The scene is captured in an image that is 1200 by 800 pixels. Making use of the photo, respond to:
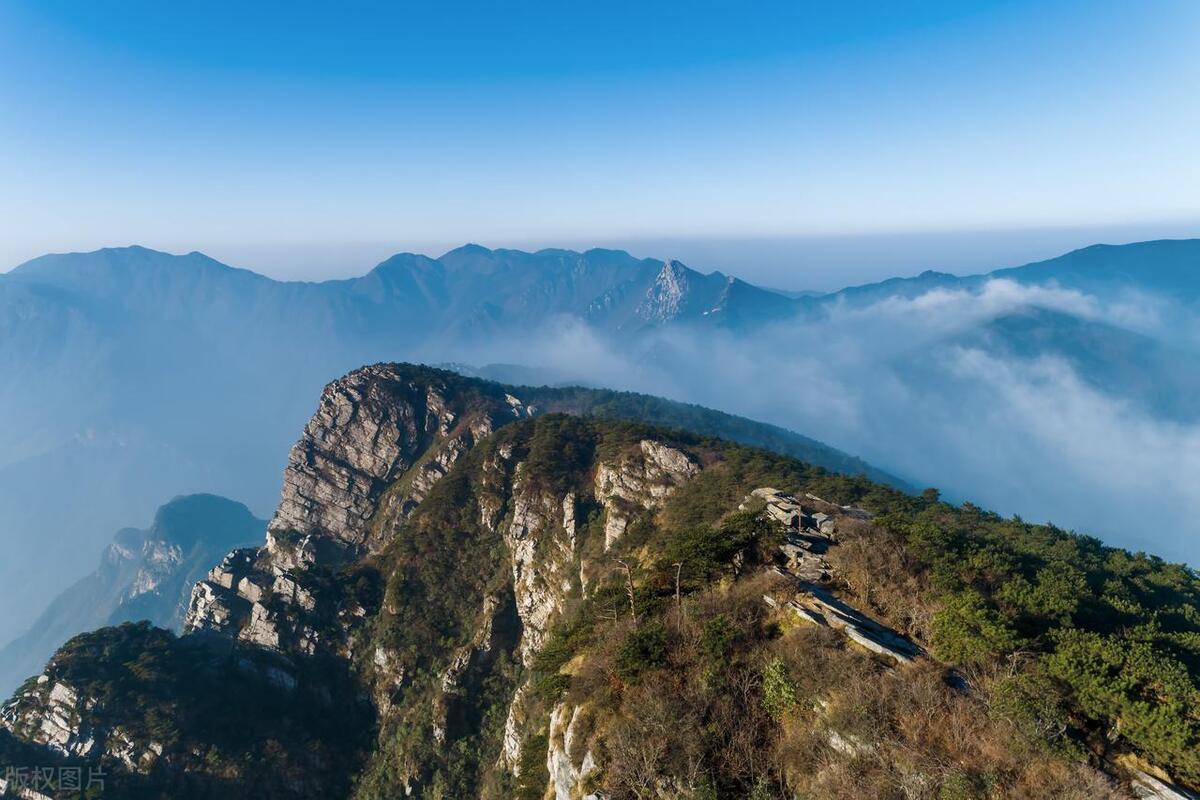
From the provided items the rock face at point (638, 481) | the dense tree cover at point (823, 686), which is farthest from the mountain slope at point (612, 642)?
the rock face at point (638, 481)

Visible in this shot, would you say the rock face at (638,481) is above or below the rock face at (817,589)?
below

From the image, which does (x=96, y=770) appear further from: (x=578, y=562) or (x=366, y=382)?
(x=366, y=382)

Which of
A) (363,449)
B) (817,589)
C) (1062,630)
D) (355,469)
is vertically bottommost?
(355,469)

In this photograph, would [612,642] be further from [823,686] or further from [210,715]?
[210,715]

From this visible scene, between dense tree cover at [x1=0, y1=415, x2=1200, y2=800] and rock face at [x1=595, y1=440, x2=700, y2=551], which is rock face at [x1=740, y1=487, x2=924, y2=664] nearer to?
dense tree cover at [x1=0, y1=415, x2=1200, y2=800]

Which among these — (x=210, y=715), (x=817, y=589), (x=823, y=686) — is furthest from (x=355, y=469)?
(x=823, y=686)

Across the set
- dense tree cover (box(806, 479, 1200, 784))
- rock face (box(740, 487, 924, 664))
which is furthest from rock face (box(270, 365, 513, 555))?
dense tree cover (box(806, 479, 1200, 784))

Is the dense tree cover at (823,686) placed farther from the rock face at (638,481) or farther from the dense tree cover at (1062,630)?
the rock face at (638,481)

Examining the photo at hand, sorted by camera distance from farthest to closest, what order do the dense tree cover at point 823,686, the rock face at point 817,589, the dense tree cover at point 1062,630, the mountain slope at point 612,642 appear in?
the rock face at point 817,589
the mountain slope at point 612,642
the dense tree cover at point 1062,630
the dense tree cover at point 823,686
